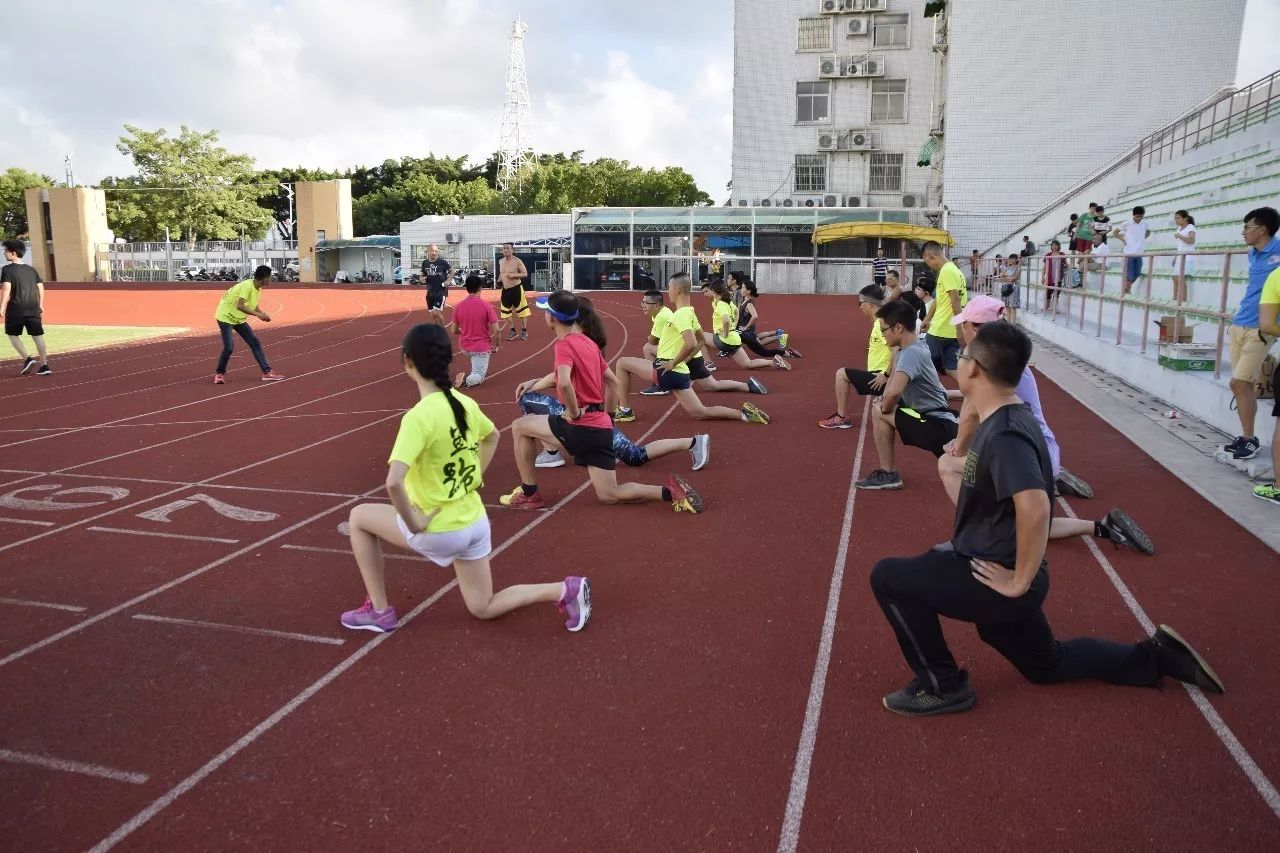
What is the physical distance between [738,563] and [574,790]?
8.57 ft

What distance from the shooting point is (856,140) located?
4116 centimetres

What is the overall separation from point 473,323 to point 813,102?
3320 centimetres

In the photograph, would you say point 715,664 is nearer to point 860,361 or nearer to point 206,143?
point 860,361

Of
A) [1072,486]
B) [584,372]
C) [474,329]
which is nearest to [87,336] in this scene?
[474,329]

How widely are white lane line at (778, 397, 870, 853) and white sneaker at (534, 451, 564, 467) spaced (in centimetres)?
284

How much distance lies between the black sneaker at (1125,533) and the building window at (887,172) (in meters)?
38.9

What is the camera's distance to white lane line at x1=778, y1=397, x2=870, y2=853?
10.4 feet

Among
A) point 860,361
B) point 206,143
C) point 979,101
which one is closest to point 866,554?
point 860,361

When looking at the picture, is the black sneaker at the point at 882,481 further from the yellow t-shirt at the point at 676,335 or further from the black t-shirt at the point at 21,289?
the black t-shirt at the point at 21,289

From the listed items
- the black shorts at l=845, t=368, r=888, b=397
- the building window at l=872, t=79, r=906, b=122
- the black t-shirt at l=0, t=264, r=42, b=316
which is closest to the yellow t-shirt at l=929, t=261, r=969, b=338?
the black shorts at l=845, t=368, r=888, b=397

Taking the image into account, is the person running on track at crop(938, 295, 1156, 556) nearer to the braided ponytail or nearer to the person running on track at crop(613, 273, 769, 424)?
the braided ponytail

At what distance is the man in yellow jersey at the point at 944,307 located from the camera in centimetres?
984

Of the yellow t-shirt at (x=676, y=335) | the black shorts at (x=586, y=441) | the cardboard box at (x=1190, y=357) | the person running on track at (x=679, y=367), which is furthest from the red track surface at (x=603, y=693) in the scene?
the cardboard box at (x=1190, y=357)

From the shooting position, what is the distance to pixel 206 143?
57.9 m
